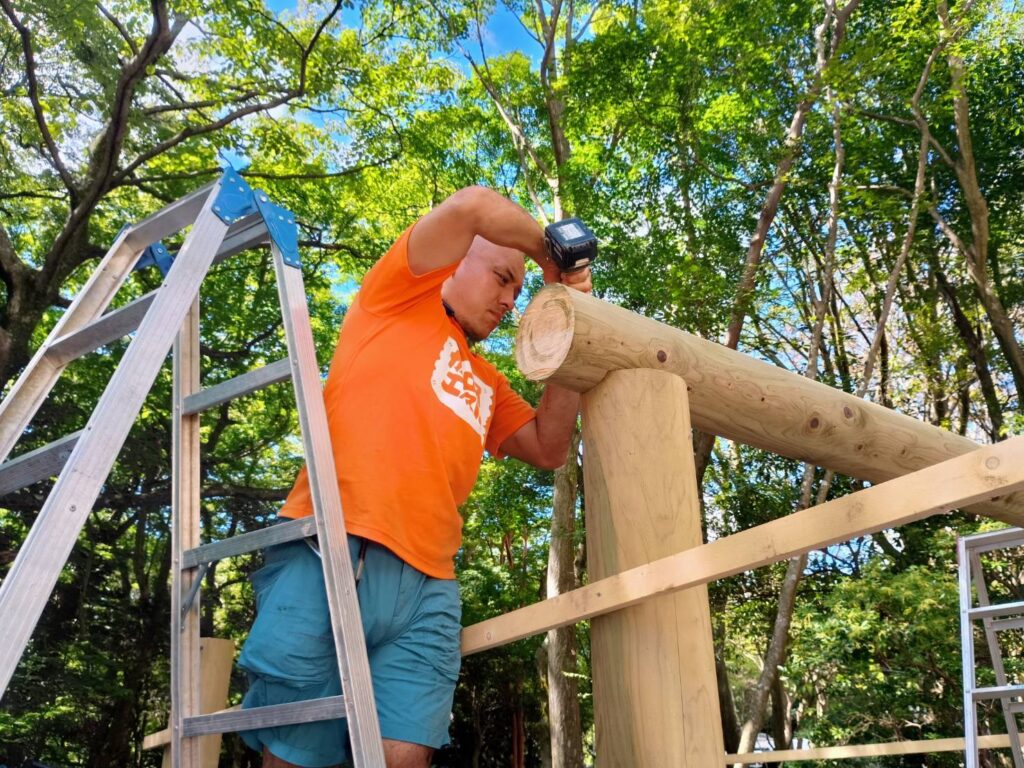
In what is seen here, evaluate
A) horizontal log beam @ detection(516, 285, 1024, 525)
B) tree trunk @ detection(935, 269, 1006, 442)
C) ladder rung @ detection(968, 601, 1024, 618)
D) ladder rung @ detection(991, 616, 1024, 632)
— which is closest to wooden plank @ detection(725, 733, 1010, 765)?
ladder rung @ detection(991, 616, 1024, 632)

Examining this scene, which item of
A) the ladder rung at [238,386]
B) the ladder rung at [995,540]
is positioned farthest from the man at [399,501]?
the ladder rung at [995,540]

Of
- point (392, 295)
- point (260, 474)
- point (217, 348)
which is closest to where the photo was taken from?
point (392, 295)

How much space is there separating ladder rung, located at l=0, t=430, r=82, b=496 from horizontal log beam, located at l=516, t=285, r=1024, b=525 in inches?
35.8

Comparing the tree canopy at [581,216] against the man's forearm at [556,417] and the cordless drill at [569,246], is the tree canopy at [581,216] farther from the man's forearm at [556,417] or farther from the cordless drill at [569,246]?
the cordless drill at [569,246]

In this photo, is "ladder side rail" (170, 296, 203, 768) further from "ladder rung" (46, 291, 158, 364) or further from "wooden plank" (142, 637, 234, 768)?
"wooden plank" (142, 637, 234, 768)

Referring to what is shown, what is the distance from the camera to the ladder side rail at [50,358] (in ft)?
5.18

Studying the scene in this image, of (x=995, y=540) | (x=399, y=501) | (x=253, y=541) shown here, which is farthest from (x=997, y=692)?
(x=253, y=541)

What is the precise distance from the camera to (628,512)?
1.62 m

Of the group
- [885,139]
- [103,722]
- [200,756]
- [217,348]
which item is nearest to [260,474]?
[217,348]

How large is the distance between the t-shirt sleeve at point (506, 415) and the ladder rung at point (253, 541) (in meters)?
0.71

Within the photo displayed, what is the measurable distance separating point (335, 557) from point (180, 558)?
51 cm

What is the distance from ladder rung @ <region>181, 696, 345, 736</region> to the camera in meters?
1.36

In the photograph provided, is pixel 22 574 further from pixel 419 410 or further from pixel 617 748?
pixel 617 748

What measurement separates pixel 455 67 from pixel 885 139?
579cm
